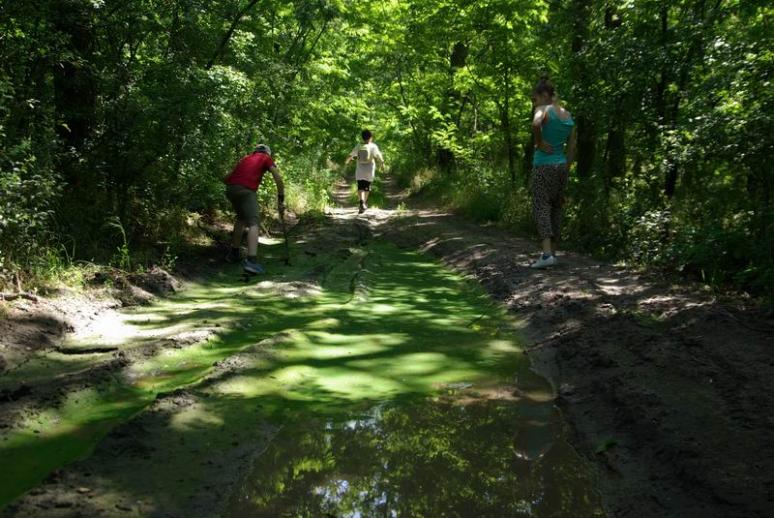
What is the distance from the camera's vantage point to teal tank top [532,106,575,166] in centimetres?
782

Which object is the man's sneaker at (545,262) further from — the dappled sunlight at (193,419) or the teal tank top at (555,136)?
the dappled sunlight at (193,419)

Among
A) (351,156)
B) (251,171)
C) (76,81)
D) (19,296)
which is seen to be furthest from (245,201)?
(351,156)

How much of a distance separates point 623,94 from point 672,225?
2.43 meters

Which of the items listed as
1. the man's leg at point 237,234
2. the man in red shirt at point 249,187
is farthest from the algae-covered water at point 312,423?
the man's leg at point 237,234

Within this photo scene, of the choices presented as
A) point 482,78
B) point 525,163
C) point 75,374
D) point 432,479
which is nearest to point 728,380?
point 432,479

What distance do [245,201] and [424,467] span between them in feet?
21.6

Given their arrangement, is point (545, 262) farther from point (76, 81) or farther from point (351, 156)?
point (351, 156)

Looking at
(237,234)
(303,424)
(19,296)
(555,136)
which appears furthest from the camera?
(237,234)

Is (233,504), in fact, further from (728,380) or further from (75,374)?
(728,380)

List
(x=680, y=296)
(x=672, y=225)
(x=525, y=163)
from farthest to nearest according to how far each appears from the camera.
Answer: (x=525, y=163) < (x=672, y=225) < (x=680, y=296)

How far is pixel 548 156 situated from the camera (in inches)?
314

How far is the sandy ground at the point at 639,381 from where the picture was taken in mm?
2885

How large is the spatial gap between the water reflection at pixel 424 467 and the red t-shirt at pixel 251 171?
19.0 ft

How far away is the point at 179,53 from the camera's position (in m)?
8.95
